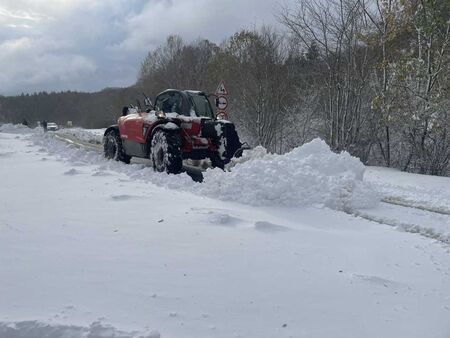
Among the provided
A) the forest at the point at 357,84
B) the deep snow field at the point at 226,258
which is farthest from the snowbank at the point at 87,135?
the deep snow field at the point at 226,258

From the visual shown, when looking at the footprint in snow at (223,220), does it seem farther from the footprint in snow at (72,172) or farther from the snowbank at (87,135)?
the snowbank at (87,135)

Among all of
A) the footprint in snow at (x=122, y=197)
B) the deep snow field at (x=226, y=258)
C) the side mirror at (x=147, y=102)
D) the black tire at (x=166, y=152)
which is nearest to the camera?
the deep snow field at (x=226, y=258)

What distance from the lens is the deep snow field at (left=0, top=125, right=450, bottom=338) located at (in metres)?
3.56

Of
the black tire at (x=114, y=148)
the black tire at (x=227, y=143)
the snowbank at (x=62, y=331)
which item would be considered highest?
the black tire at (x=227, y=143)

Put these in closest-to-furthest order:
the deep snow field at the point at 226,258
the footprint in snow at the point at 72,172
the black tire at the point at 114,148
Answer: the deep snow field at the point at 226,258, the footprint in snow at the point at 72,172, the black tire at the point at 114,148

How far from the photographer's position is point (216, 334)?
3.37 metres

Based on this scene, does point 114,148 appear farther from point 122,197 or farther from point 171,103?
point 122,197

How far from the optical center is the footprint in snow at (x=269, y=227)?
19.2 feet

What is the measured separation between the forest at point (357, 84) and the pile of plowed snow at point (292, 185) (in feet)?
24.4

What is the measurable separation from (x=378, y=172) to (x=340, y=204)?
23.1 feet

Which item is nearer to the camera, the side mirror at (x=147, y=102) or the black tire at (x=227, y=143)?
the black tire at (x=227, y=143)

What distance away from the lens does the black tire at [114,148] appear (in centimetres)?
1331

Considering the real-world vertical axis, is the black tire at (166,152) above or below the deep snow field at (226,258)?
above

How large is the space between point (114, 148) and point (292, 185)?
7.06 m
